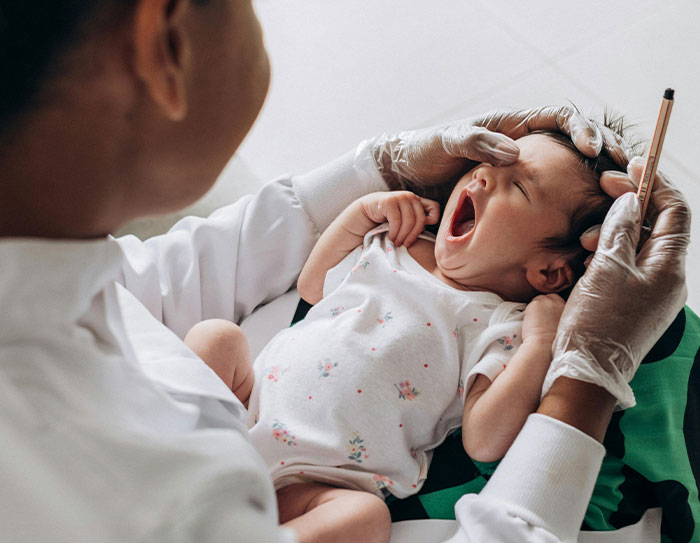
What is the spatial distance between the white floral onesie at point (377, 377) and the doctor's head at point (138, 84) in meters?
0.48

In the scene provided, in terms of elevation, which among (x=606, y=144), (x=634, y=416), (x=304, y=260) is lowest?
(x=634, y=416)

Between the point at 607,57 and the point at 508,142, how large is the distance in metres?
0.96

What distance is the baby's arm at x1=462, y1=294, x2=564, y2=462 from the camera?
2.80ft

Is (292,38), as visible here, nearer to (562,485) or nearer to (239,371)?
(239,371)

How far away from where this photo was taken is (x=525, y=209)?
964 mm

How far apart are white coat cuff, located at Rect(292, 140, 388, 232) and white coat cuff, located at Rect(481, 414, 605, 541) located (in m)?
0.52

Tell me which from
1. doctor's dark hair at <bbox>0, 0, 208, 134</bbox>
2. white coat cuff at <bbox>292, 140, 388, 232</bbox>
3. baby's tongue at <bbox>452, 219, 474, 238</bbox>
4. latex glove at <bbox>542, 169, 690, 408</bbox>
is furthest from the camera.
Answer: white coat cuff at <bbox>292, 140, 388, 232</bbox>

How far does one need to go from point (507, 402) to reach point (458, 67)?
1201 millimetres

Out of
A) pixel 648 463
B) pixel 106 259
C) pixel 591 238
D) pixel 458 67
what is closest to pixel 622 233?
pixel 591 238

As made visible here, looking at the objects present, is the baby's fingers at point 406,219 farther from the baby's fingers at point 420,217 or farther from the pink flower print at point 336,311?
the pink flower print at point 336,311

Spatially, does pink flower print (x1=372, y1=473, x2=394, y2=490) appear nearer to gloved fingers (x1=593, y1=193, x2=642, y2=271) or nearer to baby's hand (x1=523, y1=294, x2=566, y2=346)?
baby's hand (x1=523, y1=294, x2=566, y2=346)

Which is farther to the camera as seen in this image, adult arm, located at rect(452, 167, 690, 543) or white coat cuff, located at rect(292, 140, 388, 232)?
white coat cuff, located at rect(292, 140, 388, 232)

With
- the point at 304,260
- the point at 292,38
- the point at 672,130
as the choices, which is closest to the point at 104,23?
the point at 304,260

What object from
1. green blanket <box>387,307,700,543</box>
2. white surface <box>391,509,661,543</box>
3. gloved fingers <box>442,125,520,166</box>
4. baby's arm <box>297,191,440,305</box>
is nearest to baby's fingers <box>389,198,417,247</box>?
baby's arm <box>297,191,440,305</box>
